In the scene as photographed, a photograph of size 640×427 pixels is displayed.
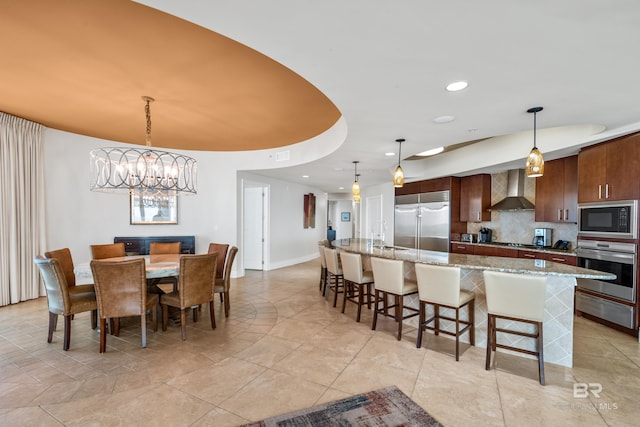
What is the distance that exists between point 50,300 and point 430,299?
4072mm

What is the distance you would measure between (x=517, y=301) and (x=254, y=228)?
5.93 m

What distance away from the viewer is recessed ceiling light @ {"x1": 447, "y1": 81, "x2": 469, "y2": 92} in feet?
7.04

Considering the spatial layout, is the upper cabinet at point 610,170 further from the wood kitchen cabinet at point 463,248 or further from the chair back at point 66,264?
the chair back at point 66,264

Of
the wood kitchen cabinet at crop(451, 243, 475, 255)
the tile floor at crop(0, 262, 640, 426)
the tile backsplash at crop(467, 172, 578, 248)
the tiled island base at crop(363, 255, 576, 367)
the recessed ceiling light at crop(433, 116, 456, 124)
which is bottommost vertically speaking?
the tile floor at crop(0, 262, 640, 426)

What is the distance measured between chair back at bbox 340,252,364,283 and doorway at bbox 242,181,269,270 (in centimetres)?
370

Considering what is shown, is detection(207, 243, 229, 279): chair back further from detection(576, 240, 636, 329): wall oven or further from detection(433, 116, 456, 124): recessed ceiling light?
detection(576, 240, 636, 329): wall oven

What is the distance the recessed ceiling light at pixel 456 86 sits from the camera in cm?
215

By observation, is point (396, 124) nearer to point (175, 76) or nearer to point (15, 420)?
point (175, 76)

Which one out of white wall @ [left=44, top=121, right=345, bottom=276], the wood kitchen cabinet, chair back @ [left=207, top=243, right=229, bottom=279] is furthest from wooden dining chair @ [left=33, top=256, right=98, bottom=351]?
the wood kitchen cabinet

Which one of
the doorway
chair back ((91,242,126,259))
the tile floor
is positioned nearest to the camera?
the tile floor

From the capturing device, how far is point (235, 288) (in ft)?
17.8

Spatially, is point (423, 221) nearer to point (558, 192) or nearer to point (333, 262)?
point (558, 192)

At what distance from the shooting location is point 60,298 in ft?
9.53

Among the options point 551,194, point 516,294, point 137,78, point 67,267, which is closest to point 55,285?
point 67,267
